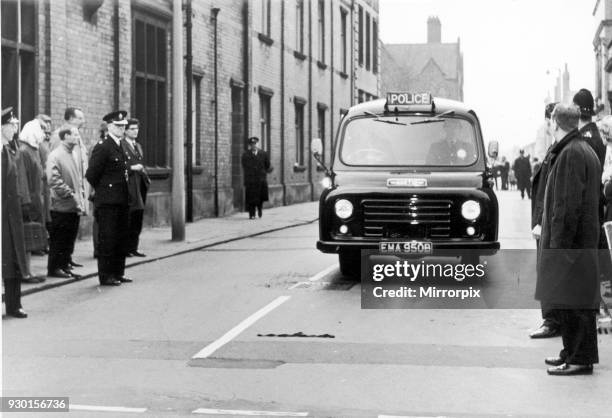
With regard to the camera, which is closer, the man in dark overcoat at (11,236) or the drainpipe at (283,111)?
the man in dark overcoat at (11,236)

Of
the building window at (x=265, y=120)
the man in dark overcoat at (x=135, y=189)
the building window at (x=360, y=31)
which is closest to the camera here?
the man in dark overcoat at (x=135, y=189)

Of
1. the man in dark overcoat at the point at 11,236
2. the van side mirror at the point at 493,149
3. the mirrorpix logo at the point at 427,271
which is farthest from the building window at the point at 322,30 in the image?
the man in dark overcoat at the point at 11,236

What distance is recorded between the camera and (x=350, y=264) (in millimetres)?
12609

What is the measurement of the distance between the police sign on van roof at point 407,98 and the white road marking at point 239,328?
11.2 feet

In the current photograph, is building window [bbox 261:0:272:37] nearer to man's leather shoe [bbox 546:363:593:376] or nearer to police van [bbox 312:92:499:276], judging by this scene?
police van [bbox 312:92:499:276]

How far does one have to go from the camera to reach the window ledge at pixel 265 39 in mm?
29192

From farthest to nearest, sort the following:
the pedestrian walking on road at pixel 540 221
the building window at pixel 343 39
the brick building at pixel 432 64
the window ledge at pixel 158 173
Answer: the brick building at pixel 432 64
the building window at pixel 343 39
the window ledge at pixel 158 173
the pedestrian walking on road at pixel 540 221

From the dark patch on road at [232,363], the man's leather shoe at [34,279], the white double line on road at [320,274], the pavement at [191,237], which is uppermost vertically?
the pavement at [191,237]

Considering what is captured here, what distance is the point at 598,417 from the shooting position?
577 cm

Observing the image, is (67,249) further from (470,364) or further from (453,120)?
(470,364)

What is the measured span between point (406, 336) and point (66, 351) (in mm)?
2656

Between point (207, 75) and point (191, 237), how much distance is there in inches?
277

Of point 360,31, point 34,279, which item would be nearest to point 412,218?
point 34,279

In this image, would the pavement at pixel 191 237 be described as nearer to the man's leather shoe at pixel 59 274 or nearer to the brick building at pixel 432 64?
the man's leather shoe at pixel 59 274
